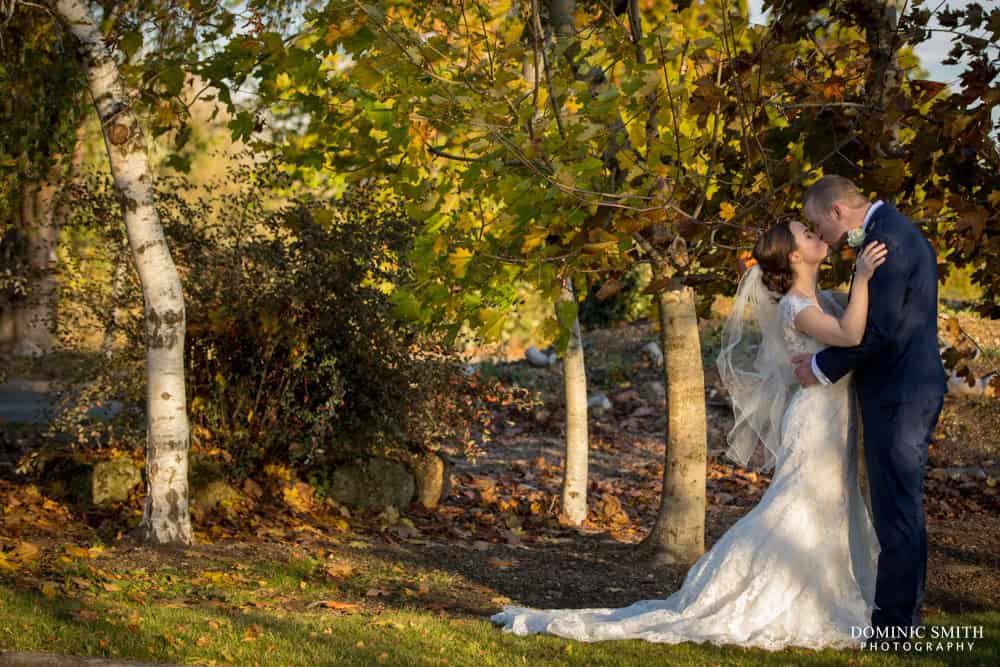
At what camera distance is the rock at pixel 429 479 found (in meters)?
9.98

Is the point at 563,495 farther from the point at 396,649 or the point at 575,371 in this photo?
the point at 396,649

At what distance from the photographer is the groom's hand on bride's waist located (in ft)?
17.9

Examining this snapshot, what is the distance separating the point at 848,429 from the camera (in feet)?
17.9

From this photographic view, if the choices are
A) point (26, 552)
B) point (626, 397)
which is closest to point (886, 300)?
point (26, 552)

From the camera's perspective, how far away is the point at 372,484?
9594mm

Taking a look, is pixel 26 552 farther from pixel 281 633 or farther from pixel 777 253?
pixel 777 253

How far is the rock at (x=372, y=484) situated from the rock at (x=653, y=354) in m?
8.39

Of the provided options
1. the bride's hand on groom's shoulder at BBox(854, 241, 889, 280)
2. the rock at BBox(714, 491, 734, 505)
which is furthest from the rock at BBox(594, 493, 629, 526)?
the bride's hand on groom's shoulder at BBox(854, 241, 889, 280)

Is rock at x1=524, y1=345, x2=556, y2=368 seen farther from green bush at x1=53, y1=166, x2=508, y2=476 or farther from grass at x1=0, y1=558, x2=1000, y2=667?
grass at x1=0, y1=558, x2=1000, y2=667

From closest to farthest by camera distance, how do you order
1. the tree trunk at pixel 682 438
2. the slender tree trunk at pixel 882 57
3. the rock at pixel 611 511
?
the slender tree trunk at pixel 882 57 → the tree trunk at pixel 682 438 → the rock at pixel 611 511

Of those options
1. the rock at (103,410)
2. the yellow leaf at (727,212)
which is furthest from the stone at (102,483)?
the yellow leaf at (727,212)

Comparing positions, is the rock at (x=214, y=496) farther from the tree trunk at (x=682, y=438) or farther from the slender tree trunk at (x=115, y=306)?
the tree trunk at (x=682, y=438)

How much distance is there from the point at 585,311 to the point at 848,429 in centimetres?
1541

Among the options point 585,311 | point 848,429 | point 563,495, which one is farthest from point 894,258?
point 585,311
